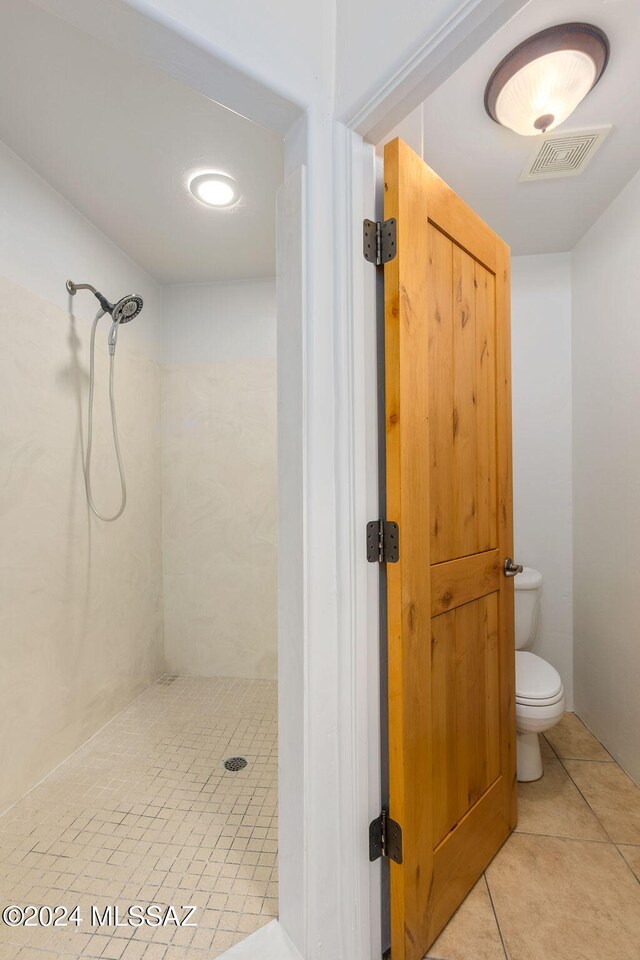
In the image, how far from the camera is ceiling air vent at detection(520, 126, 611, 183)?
5.23ft

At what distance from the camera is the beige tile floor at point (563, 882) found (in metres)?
1.17

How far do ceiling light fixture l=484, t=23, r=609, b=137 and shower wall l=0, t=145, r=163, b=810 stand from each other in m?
1.62

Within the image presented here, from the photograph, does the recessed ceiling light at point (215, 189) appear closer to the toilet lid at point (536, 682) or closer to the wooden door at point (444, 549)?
the wooden door at point (444, 549)

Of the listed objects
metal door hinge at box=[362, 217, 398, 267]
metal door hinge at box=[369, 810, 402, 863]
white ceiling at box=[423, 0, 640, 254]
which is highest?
white ceiling at box=[423, 0, 640, 254]

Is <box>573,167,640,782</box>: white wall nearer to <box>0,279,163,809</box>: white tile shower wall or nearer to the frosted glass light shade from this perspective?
the frosted glass light shade

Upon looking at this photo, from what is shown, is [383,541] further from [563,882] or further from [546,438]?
[546,438]

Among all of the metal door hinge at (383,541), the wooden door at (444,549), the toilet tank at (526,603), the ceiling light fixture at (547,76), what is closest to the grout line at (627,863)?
the wooden door at (444,549)

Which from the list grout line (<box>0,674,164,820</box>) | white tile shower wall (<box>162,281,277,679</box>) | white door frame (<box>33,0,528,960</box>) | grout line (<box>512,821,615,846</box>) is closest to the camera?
white door frame (<box>33,0,528,960</box>)

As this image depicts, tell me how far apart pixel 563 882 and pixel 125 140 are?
264cm

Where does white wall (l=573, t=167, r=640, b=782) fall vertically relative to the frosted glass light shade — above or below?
below

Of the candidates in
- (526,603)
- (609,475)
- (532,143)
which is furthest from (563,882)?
(532,143)

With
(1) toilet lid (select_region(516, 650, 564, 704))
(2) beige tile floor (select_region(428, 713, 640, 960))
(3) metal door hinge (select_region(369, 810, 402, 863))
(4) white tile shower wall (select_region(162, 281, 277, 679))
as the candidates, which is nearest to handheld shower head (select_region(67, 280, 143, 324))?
(4) white tile shower wall (select_region(162, 281, 277, 679))

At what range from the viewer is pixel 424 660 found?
115 cm

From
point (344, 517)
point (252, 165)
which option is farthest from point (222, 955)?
point (252, 165)
